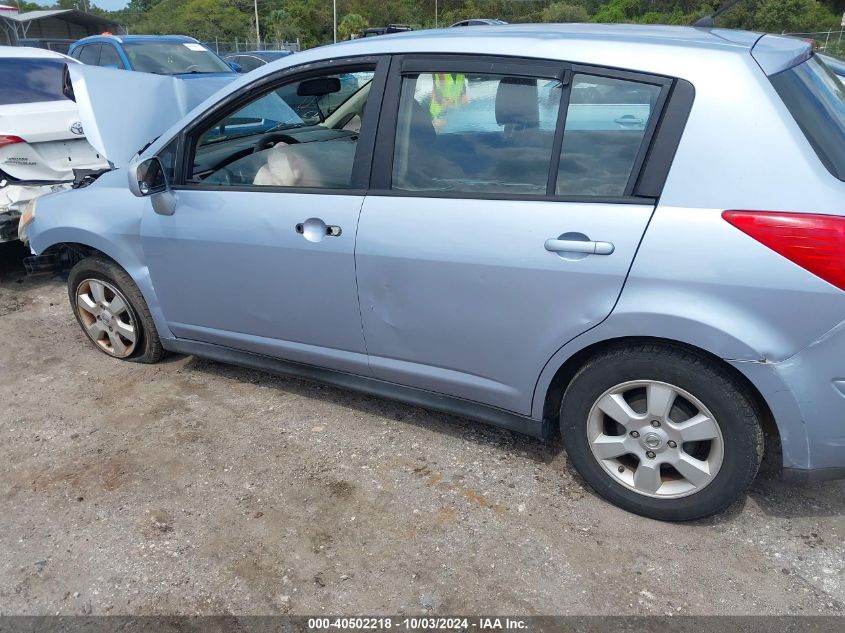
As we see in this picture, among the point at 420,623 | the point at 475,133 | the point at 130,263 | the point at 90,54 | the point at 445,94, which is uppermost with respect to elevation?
the point at 445,94

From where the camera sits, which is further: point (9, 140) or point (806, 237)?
point (9, 140)

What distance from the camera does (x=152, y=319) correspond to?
393 centimetres

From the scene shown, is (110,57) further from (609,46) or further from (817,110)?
(817,110)

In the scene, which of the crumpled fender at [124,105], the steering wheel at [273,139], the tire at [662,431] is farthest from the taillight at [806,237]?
the crumpled fender at [124,105]

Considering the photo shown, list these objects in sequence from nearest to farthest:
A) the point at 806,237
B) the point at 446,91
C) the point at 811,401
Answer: the point at 806,237, the point at 811,401, the point at 446,91

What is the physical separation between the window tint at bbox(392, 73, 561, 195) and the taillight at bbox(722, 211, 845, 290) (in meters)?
0.77

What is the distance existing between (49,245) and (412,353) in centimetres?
253

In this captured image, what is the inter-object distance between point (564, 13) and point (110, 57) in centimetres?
5175

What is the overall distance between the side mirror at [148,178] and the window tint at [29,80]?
3.43 metres

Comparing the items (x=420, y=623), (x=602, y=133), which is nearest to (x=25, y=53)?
(x=602, y=133)

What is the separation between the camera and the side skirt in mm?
2930

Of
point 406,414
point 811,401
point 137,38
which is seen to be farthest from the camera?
point 137,38

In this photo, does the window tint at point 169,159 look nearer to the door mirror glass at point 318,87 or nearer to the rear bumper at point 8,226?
the door mirror glass at point 318,87

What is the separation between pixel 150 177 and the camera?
11.0ft
